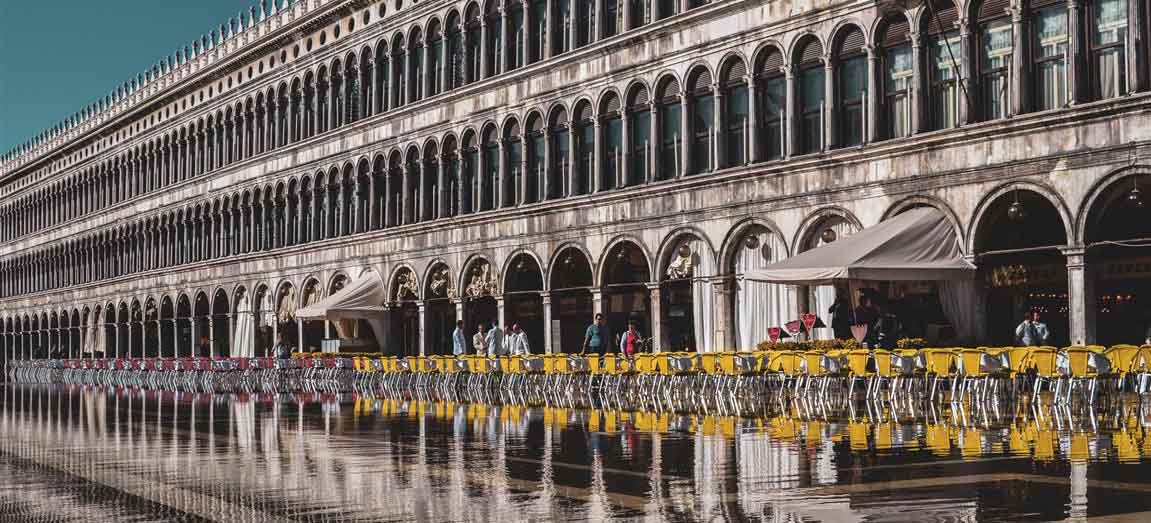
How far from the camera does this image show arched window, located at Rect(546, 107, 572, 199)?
40.3 meters

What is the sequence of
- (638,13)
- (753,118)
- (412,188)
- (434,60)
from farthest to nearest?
(412,188)
(434,60)
(638,13)
(753,118)

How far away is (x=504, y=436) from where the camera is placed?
62.8 ft

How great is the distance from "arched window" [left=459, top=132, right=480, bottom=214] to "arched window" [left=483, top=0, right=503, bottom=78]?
2.17 meters

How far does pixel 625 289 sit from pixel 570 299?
2.82m

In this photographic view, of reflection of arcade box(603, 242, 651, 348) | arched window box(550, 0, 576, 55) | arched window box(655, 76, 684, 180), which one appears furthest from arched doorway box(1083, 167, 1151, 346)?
arched window box(550, 0, 576, 55)

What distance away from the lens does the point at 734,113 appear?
34.2 m

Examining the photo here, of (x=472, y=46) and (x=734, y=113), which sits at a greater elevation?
(x=472, y=46)

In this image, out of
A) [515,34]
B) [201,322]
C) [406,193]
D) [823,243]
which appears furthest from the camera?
[201,322]

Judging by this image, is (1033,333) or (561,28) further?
(561,28)

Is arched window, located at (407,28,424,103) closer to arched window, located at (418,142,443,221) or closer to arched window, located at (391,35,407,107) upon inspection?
arched window, located at (391,35,407,107)

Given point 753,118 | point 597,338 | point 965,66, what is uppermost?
point 965,66

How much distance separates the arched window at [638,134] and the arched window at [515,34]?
5972 mm

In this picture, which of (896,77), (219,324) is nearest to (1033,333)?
(896,77)

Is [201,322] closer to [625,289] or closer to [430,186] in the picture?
[430,186]
